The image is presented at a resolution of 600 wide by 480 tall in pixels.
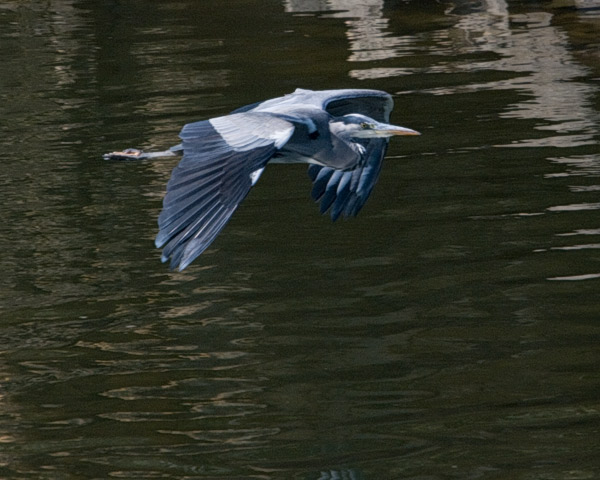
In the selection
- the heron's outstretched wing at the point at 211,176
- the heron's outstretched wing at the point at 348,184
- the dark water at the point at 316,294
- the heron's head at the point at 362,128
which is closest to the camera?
the dark water at the point at 316,294

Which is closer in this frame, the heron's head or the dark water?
the dark water

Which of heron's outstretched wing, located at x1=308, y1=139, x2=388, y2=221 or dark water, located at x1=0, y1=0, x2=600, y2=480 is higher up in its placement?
heron's outstretched wing, located at x1=308, y1=139, x2=388, y2=221

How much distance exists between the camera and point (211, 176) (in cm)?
567

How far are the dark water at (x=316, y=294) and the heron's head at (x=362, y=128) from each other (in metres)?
0.75

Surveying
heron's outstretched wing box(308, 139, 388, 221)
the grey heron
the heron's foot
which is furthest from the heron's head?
the heron's foot

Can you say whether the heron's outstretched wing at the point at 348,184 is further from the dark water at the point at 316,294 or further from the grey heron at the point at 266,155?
the dark water at the point at 316,294

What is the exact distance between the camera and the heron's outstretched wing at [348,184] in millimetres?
7148

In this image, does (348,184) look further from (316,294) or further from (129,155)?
(129,155)

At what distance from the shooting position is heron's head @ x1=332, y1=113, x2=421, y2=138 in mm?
6895

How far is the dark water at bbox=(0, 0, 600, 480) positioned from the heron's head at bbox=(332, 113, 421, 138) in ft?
2.46

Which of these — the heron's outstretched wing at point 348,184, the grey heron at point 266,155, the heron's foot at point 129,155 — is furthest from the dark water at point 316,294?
the heron's foot at point 129,155

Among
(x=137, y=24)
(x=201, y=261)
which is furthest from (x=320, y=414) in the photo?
(x=137, y=24)

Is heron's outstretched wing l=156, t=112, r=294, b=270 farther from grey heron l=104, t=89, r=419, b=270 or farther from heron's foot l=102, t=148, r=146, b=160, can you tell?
heron's foot l=102, t=148, r=146, b=160

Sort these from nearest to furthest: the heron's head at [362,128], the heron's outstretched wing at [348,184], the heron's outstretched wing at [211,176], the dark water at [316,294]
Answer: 1. the dark water at [316,294]
2. the heron's outstretched wing at [211,176]
3. the heron's head at [362,128]
4. the heron's outstretched wing at [348,184]
